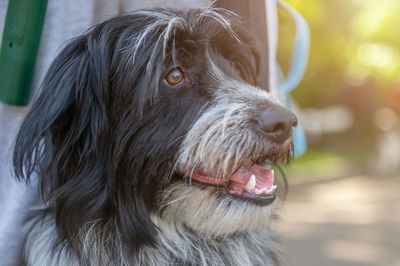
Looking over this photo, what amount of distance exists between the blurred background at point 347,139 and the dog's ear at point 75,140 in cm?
147

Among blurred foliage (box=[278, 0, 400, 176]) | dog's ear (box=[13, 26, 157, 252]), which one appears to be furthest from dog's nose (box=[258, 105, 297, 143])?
blurred foliage (box=[278, 0, 400, 176])

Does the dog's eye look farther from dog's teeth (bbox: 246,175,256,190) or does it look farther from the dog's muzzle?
dog's teeth (bbox: 246,175,256,190)

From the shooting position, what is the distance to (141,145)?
2.12 metres

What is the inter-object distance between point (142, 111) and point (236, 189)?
49cm

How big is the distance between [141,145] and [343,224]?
18.9 ft

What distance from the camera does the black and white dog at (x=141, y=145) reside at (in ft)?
6.93

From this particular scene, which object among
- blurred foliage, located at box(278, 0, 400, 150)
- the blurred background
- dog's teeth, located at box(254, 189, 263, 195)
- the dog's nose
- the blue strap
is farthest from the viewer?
blurred foliage, located at box(278, 0, 400, 150)

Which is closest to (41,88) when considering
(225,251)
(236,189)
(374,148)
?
(236,189)

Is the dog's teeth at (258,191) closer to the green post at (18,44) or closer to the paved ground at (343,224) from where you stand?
the green post at (18,44)

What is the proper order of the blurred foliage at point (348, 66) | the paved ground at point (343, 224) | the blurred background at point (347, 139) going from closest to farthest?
the paved ground at point (343, 224)
the blurred background at point (347, 139)
the blurred foliage at point (348, 66)

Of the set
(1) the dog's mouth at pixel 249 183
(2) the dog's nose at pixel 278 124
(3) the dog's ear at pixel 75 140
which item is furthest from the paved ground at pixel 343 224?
(3) the dog's ear at pixel 75 140

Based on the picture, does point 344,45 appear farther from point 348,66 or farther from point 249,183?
point 249,183

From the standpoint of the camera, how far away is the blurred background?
263 inches

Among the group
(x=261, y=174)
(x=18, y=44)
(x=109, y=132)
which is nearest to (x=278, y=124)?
(x=261, y=174)
